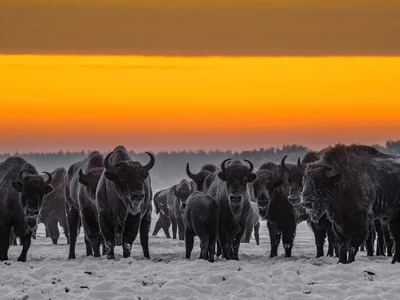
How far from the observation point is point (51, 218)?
33969mm

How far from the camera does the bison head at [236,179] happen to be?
742 inches

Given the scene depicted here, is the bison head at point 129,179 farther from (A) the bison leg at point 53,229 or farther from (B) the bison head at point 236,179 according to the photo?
(A) the bison leg at point 53,229

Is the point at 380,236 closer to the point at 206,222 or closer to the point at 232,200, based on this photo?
the point at 232,200

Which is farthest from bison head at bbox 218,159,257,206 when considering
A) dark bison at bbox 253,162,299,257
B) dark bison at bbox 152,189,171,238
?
dark bison at bbox 152,189,171,238

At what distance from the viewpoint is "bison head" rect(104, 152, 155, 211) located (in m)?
18.3

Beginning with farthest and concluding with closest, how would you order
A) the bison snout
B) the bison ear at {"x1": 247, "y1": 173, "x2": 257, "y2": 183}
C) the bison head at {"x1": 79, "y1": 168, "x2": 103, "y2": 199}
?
1. the bison head at {"x1": 79, "y1": 168, "x2": 103, "y2": 199}
2. the bison ear at {"x1": 247, "y1": 173, "x2": 257, "y2": 183}
3. the bison snout

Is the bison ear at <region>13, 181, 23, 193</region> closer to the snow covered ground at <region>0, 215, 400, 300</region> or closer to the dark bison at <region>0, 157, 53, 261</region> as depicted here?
the dark bison at <region>0, 157, 53, 261</region>

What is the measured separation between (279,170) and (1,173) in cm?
705

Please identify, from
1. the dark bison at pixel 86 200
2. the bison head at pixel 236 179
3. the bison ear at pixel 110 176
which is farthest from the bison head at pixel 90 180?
the bison head at pixel 236 179

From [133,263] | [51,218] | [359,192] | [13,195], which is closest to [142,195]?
[133,263]

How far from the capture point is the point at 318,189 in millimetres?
17516

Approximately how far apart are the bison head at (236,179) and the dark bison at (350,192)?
1.88 metres

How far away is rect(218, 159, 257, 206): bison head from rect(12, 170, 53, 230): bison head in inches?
168

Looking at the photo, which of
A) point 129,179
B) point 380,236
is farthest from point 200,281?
point 380,236
